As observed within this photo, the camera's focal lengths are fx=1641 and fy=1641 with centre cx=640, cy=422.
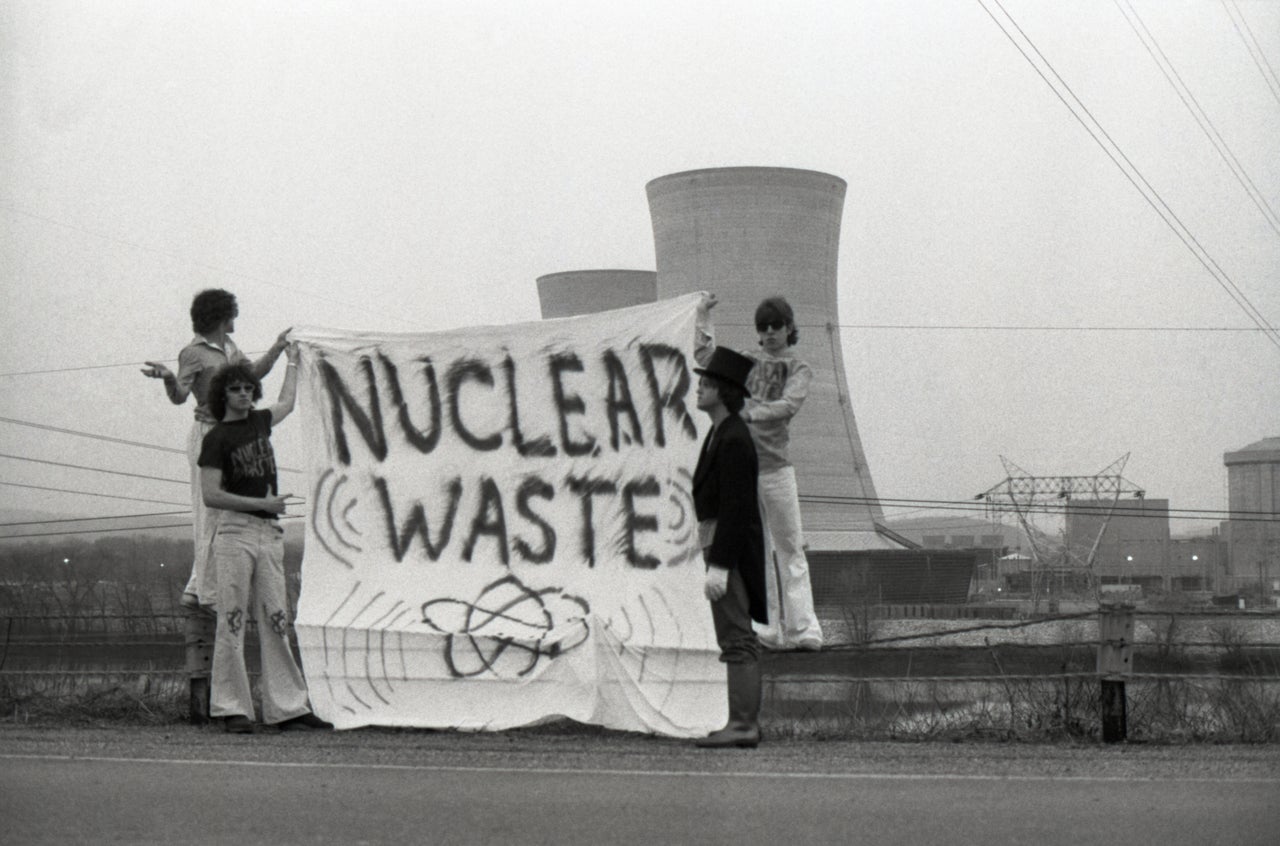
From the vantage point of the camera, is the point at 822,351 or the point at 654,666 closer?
the point at 654,666

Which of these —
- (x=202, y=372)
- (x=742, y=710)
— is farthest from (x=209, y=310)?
(x=742, y=710)

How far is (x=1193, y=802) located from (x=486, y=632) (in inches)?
109

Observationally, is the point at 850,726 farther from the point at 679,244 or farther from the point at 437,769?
the point at 679,244

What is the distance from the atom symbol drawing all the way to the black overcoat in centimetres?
73

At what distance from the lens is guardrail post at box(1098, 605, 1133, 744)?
5746 millimetres

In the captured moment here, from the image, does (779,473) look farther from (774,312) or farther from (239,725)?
(239,725)

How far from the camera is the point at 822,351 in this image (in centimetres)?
3519

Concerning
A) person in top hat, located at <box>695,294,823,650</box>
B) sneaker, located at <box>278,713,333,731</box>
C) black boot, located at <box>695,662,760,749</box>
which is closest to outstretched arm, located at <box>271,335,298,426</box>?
sneaker, located at <box>278,713,333,731</box>

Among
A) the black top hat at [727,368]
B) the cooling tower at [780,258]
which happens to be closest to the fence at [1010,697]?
the black top hat at [727,368]

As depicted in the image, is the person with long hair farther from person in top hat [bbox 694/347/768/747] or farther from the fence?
person in top hat [bbox 694/347/768/747]

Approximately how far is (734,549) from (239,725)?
204 centimetres

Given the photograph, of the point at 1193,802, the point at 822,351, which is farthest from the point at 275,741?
the point at 822,351

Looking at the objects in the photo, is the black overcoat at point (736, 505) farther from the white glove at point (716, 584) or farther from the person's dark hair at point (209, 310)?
the person's dark hair at point (209, 310)

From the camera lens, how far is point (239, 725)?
237 inches
